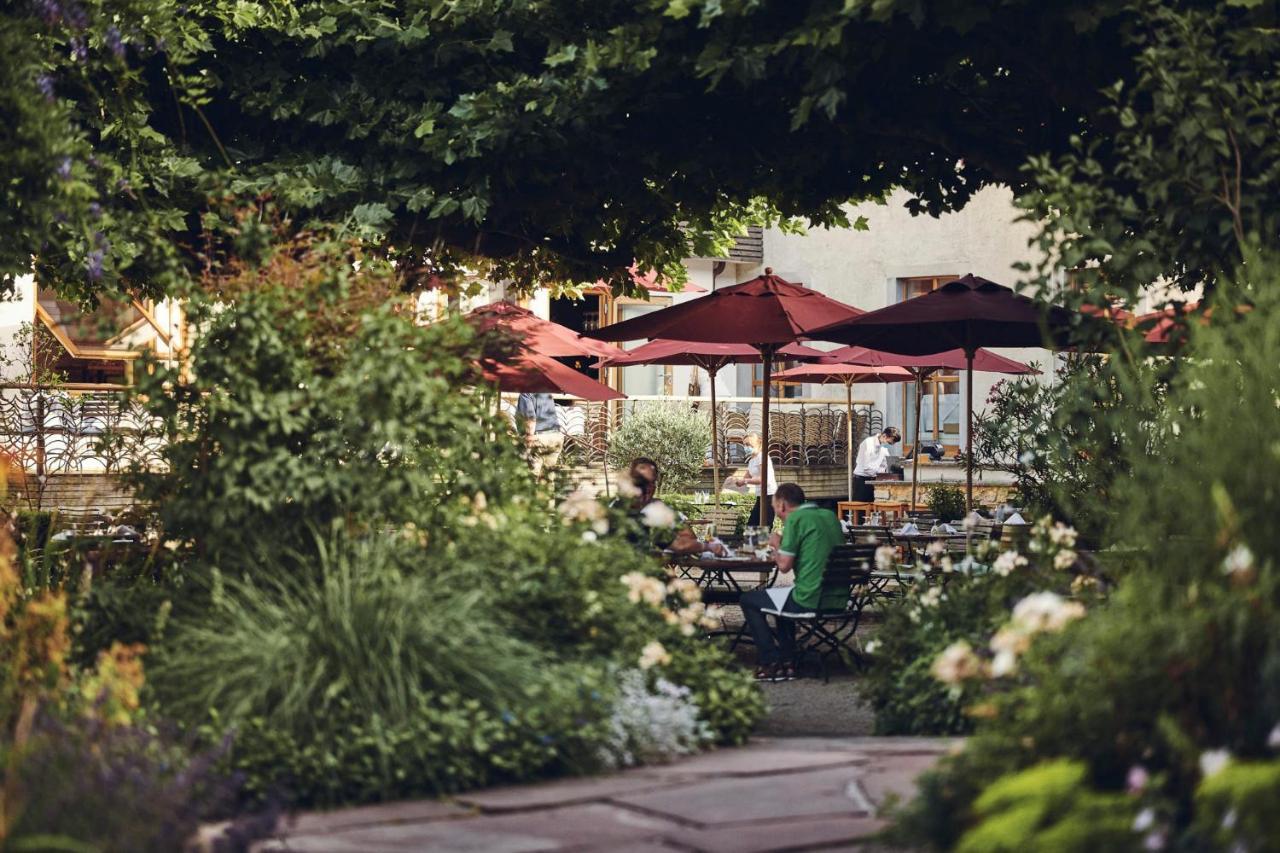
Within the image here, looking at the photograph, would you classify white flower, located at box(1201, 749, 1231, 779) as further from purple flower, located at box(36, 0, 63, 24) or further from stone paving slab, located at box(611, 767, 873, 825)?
purple flower, located at box(36, 0, 63, 24)

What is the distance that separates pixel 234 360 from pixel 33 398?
9.67 m

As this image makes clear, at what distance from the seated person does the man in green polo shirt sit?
17.6 inches

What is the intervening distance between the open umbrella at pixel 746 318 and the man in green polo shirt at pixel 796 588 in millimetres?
2595

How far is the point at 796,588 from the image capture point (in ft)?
31.1

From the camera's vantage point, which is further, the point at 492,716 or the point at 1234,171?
the point at 1234,171

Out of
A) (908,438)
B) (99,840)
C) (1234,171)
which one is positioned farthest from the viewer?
(908,438)

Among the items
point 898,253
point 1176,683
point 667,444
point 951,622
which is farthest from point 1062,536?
point 898,253

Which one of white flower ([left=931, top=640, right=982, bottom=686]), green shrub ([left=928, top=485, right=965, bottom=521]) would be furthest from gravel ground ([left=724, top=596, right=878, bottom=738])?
green shrub ([left=928, top=485, right=965, bottom=521])

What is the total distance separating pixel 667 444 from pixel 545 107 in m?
12.7

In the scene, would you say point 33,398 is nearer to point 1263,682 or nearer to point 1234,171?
point 1234,171

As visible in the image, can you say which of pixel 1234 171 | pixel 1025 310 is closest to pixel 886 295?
pixel 1025 310

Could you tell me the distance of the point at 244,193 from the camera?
974 centimetres

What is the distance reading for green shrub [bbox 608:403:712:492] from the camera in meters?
21.9

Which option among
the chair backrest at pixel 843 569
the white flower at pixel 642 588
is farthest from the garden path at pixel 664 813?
the chair backrest at pixel 843 569
